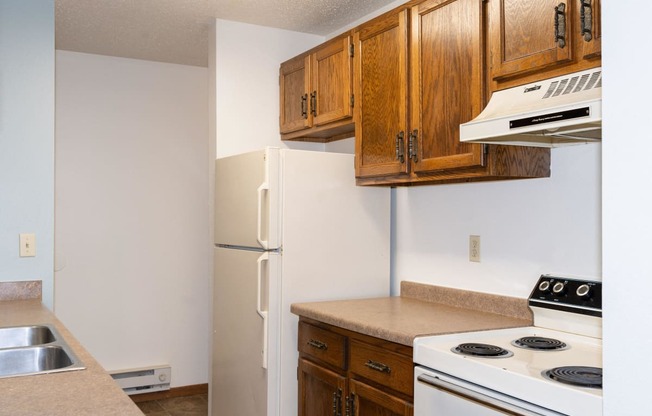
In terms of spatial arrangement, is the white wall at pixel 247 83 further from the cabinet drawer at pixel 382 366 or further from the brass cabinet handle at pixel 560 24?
the brass cabinet handle at pixel 560 24

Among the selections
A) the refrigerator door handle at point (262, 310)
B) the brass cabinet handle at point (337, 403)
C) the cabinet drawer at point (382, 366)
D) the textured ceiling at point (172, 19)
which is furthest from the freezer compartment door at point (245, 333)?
the textured ceiling at point (172, 19)

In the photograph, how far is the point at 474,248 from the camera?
2.82m

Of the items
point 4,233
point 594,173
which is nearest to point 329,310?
point 594,173

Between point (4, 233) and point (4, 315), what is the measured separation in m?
0.52

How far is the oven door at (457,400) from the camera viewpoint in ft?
5.79

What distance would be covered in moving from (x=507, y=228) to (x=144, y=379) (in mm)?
3006

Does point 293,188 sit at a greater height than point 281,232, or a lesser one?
greater

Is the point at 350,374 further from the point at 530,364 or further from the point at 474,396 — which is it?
the point at 530,364

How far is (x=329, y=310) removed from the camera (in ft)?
9.12

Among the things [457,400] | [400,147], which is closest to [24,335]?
[457,400]

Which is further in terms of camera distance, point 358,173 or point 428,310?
point 358,173

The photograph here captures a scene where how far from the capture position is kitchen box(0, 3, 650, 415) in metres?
1.21
